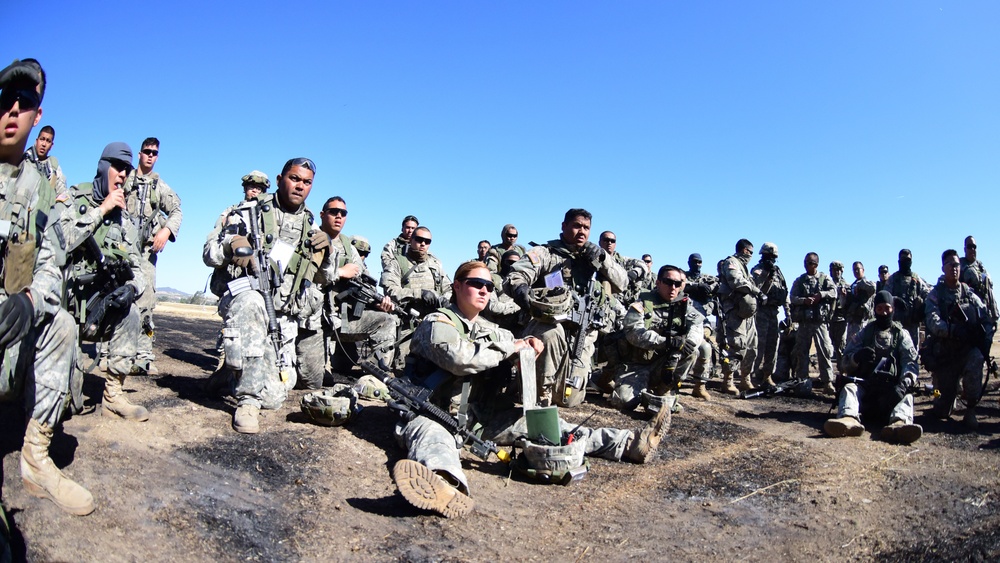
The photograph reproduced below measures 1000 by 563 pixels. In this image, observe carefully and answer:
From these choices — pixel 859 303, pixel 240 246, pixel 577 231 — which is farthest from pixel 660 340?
pixel 859 303

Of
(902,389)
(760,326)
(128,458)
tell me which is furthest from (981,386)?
(128,458)

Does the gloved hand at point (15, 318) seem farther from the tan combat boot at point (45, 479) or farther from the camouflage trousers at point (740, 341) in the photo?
the camouflage trousers at point (740, 341)

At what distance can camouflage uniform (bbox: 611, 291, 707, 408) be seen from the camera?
7.29 meters

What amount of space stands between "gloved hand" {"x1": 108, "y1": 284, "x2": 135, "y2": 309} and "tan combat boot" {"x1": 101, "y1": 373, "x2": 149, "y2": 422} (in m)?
0.52

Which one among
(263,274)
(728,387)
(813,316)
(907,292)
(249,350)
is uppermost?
(907,292)

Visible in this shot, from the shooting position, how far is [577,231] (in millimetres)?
7461

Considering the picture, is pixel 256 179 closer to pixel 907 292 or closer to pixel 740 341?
pixel 740 341

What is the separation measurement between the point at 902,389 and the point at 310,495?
6368mm

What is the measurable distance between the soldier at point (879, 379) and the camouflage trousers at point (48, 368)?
665 cm

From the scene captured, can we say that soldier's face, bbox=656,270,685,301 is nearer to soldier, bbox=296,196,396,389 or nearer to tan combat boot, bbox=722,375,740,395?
tan combat boot, bbox=722,375,740,395

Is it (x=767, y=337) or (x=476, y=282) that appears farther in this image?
(x=767, y=337)

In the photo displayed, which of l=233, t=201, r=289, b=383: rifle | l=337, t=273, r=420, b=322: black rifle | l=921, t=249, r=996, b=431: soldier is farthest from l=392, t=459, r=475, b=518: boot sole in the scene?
l=921, t=249, r=996, b=431: soldier

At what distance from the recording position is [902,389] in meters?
→ 7.11

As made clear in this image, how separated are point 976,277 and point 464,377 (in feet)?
32.7
